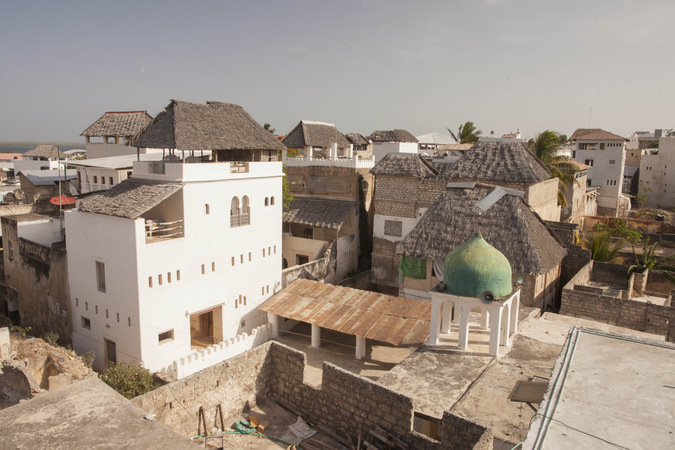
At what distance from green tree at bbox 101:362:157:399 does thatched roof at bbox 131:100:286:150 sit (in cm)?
786

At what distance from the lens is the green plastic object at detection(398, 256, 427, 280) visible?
2139 cm

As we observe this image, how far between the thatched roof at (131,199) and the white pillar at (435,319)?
987 centimetres

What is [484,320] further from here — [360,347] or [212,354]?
[212,354]

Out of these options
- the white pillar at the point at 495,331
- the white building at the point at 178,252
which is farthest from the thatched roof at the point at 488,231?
the white building at the point at 178,252

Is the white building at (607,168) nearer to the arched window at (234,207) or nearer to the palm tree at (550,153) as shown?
the palm tree at (550,153)

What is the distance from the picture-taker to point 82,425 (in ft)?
25.3

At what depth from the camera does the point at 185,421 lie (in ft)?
40.9

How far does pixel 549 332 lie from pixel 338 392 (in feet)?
23.9

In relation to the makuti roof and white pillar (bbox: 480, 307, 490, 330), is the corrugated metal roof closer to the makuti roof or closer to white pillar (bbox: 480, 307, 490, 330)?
white pillar (bbox: 480, 307, 490, 330)

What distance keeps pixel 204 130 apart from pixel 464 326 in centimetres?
1237

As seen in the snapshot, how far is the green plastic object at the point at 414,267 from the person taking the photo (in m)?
21.4

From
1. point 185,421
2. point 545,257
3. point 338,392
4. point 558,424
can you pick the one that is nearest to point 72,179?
point 185,421

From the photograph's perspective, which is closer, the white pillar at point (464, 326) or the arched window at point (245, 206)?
the white pillar at point (464, 326)

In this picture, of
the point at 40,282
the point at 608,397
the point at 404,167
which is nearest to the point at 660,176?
the point at 404,167
